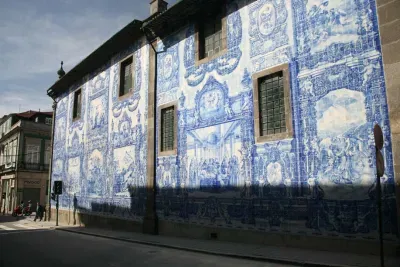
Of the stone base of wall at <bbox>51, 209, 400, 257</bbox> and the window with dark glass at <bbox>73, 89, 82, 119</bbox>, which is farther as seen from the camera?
the window with dark glass at <bbox>73, 89, 82, 119</bbox>

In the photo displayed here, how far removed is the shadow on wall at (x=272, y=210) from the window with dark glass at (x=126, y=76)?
16.9 ft

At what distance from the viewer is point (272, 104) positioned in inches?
365

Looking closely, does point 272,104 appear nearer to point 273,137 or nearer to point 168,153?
point 273,137

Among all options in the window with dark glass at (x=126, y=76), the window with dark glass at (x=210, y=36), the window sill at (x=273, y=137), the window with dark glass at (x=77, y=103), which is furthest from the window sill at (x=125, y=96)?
the window sill at (x=273, y=137)

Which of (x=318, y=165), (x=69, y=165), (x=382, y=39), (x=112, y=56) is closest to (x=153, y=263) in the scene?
(x=318, y=165)

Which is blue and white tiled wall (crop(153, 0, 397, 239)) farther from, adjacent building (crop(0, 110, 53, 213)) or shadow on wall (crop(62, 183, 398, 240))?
adjacent building (crop(0, 110, 53, 213))

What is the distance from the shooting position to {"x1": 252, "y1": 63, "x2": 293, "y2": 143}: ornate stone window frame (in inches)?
341

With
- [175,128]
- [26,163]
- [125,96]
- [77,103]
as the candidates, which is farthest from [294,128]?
[26,163]

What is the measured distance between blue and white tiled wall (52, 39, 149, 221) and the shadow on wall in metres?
1.10

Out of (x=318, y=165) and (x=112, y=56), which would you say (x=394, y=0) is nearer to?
(x=318, y=165)

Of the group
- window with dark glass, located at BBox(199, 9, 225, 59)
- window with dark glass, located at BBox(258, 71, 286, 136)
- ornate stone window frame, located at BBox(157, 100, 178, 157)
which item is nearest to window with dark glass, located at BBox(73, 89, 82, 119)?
ornate stone window frame, located at BBox(157, 100, 178, 157)

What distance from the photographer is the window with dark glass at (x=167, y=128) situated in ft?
41.3

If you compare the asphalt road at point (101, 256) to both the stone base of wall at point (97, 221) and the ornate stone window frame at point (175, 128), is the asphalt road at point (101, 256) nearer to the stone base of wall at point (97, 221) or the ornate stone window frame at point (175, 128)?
the stone base of wall at point (97, 221)

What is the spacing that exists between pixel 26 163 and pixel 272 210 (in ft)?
103
